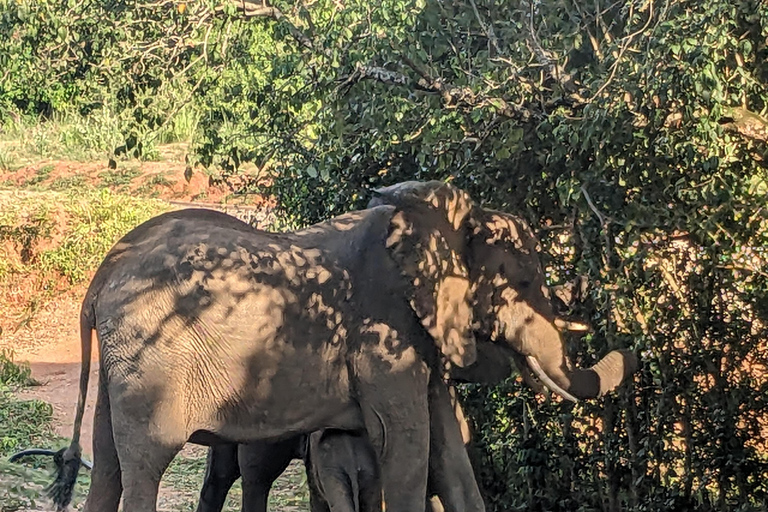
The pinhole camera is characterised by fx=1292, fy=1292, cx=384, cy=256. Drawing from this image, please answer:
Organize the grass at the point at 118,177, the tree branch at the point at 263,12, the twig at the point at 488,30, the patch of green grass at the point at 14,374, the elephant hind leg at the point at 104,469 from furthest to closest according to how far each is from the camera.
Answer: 1. the grass at the point at 118,177
2. the patch of green grass at the point at 14,374
3. the tree branch at the point at 263,12
4. the twig at the point at 488,30
5. the elephant hind leg at the point at 104,469

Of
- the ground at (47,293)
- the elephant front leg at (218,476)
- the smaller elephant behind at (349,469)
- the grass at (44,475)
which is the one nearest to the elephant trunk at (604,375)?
the smaller elephant behind at (349,469)

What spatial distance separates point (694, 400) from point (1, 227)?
37.6 feet

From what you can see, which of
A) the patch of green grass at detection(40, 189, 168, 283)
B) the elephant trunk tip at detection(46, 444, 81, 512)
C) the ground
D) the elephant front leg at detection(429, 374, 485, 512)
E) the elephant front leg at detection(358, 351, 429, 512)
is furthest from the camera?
the patch of green grass at detection(40, 189, 168, 283)

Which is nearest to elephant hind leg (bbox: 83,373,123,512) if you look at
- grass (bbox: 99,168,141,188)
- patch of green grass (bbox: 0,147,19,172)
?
grass (bbox: 99,168,141,188)

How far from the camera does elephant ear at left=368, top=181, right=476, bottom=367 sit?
518cm

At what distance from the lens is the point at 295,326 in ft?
16.9

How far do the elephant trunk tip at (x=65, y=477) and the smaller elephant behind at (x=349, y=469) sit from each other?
1.11 m

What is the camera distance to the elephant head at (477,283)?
17.1 ft

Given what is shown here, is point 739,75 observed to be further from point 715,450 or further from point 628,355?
point 715,450

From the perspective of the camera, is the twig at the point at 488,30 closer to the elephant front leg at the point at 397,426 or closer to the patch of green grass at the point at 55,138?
the elephant front leg at the point at 397,426

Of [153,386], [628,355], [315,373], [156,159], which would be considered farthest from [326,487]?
[156,159]

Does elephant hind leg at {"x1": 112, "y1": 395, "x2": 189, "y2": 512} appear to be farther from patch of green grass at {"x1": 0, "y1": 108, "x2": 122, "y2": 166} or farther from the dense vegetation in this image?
patch of green grass at {"x1": 0, "y1": 108, "x2": 122, "y2": 166}

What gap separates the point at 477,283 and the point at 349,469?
0.95 metres

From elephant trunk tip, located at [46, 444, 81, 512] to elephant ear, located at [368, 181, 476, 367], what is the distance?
1712 millimetres
